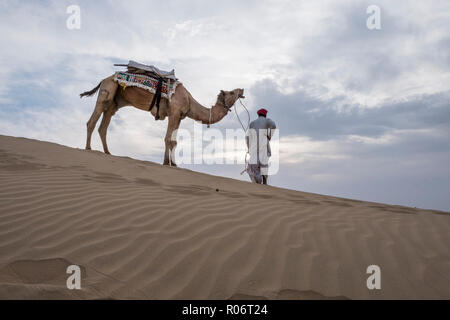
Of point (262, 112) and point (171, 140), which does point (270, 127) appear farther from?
point (171, 140)

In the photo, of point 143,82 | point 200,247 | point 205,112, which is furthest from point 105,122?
point 200,247

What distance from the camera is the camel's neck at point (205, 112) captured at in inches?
428

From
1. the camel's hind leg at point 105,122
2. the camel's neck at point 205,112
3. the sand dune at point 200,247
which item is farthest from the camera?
the camel's neck at point 205,112

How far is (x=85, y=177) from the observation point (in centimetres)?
555

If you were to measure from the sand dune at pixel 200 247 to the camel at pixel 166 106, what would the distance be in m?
5.46

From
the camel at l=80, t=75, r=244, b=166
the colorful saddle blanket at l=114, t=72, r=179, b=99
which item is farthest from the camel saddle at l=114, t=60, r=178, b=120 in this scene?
the camel at l=80, t=75, r=244, b=166

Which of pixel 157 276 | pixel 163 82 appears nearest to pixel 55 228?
pixel 157 276

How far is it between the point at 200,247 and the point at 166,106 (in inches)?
318

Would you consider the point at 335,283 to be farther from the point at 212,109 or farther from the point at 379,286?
the point at 212,109

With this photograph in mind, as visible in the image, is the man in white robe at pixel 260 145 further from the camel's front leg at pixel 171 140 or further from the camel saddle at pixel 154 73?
the camel saddle at pixel 154 73

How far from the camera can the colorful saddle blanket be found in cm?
1003

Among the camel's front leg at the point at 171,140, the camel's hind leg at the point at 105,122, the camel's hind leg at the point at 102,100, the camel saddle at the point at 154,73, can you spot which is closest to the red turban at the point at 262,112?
the camel's front leg at the point at 171,140
